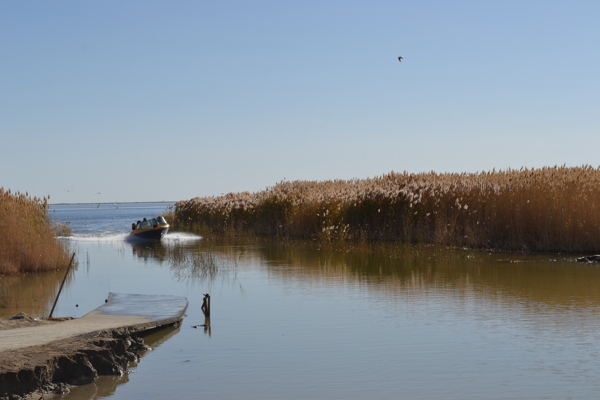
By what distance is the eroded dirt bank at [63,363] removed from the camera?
296 inches

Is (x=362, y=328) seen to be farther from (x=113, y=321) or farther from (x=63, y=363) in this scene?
(x=63, y=363)

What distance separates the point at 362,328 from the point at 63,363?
4.59 metres

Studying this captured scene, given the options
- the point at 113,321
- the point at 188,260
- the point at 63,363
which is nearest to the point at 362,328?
the point at 113,321

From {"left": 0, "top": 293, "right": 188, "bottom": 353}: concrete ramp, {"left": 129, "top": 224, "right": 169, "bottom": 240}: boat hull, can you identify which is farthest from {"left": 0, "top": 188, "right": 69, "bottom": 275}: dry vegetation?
{"left": 129, "top": 224, "right": 169, "bottom": 240}: boat hull

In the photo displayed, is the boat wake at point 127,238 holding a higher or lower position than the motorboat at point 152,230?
lower

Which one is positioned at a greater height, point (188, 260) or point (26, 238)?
point (26, 238)

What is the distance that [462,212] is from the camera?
24766 mm

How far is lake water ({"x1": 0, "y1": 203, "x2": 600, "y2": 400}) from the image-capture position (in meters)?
8.12

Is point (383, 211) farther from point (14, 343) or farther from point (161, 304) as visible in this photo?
point (14, 343)

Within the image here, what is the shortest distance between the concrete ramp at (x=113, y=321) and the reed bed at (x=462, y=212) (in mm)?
12982

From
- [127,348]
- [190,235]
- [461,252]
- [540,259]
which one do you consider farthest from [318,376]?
[190,235]

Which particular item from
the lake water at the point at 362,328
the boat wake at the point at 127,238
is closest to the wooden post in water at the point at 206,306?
the lake water at the point at 362,328

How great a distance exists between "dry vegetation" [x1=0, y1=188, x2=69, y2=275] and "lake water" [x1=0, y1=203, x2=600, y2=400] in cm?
70

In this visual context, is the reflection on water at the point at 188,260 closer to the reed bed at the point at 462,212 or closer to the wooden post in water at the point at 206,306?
the reed bed at the point at 462,212
